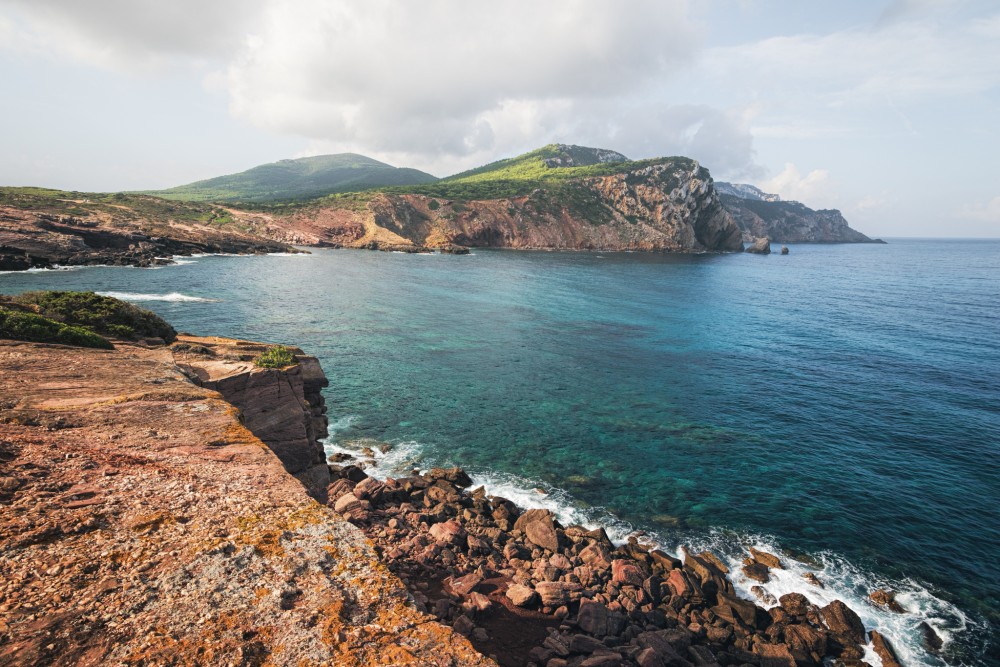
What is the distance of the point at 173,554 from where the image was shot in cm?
847

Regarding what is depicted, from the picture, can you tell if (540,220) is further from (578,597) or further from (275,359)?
(578,597)

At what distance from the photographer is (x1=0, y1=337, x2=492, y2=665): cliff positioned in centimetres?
675

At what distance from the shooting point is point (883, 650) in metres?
16.0

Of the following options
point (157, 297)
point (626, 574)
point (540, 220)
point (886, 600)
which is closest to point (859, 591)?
point (886, 600)

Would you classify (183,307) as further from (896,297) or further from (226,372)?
(896,297)

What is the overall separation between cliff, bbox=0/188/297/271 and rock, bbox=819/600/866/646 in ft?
359

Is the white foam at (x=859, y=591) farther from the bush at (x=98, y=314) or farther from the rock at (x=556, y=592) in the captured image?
the bush at (x=98, y=314)

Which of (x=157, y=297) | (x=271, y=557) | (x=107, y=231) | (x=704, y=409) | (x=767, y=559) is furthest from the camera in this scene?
(x=107, y=231)

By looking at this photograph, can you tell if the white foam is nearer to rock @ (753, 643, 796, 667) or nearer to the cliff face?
rock @ (753, 643, 796, 667)

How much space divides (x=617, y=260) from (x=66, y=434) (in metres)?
141

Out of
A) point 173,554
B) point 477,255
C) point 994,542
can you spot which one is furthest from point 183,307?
point 477,255

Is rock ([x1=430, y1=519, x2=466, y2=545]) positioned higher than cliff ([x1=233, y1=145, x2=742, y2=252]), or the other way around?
cliff ([x1=233, y1=145, x2=742, y2=252])

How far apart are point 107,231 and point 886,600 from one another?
131812 mm

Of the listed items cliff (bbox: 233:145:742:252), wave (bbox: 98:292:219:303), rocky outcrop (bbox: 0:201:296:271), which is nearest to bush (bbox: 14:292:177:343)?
wave (bbox: 98:292:219:303)
